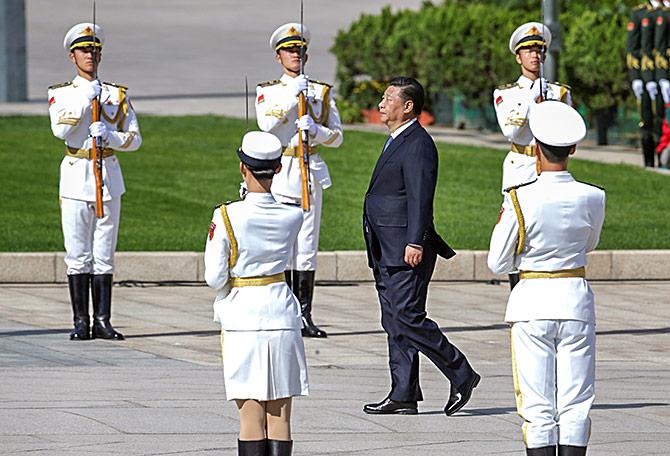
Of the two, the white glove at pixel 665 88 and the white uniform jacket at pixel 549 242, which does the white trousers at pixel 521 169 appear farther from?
the white glove at pixel 665 88

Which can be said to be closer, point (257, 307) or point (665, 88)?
point (257, 307)

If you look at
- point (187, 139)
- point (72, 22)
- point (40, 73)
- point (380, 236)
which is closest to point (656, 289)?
point (380, 236)

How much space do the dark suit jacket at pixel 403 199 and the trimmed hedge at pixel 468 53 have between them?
13.5m

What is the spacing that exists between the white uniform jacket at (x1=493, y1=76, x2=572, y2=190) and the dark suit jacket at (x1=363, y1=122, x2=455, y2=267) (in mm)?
2663

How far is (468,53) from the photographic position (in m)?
23.6

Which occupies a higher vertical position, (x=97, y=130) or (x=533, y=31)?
(x=533, y=31)

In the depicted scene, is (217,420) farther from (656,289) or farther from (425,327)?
(656,289)

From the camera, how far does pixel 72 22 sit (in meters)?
42.8

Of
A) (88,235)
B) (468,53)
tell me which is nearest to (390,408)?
(88,235)

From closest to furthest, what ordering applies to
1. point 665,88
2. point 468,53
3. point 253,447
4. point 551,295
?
1. point 253,447
2. point 551,295
3. point 665,88
4. point 468,53

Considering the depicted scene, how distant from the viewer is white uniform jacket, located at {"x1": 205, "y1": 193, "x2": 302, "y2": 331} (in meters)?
6.94

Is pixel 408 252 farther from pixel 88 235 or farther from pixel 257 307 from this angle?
pixel 88 235

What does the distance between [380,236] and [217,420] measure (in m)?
1.35

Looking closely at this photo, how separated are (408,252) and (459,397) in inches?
32.4
